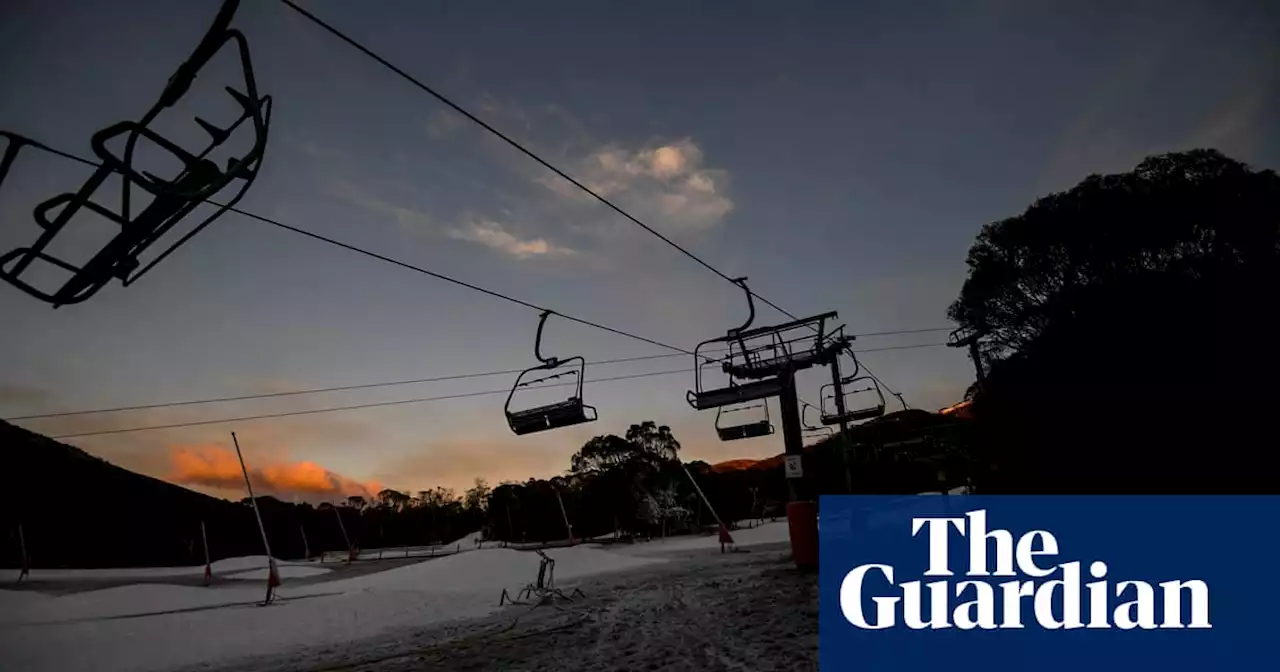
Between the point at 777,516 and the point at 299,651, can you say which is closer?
the point at 299,651

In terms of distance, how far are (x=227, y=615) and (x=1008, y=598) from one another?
26.4m

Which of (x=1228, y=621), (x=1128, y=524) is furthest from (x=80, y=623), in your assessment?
(x=1128, y=524)

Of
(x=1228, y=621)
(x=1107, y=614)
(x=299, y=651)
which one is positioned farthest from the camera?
(x=299, y=651)

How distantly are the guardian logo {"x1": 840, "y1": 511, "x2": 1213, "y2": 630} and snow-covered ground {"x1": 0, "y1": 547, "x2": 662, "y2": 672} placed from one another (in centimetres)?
1185

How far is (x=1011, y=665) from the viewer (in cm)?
862

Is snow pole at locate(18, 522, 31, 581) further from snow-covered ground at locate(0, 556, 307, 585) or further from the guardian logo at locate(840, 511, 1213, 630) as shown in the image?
the guardian logo at locate(840, 511, 1213, 630)

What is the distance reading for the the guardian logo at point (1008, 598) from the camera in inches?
351

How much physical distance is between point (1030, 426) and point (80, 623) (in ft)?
123

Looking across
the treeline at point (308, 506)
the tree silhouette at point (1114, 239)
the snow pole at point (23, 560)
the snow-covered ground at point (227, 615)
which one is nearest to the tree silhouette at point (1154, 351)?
the tree silhouette at point (1114, 239)

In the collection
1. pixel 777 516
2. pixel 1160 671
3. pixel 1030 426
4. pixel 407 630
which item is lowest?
pixel 777 516

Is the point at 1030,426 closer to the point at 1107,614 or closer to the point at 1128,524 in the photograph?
the point at 1128,524

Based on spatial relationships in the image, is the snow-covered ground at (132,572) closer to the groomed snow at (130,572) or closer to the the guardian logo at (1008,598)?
the groomed snow at (130,572)

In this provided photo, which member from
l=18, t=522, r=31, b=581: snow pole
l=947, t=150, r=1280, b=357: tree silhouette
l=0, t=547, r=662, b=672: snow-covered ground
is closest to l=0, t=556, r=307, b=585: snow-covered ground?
l=18, t=522, r=31, b=581: snow pole

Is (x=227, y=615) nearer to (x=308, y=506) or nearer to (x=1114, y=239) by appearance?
(x=1114, y=239)
